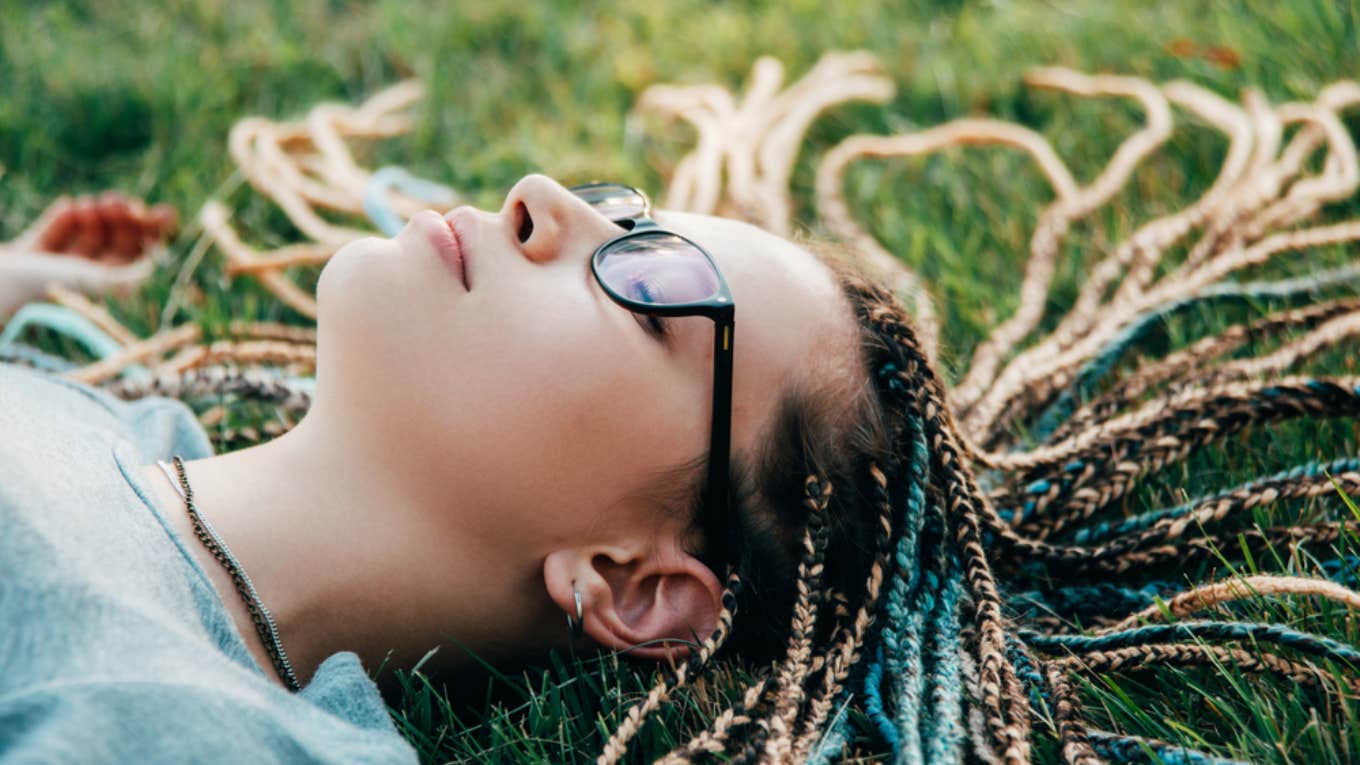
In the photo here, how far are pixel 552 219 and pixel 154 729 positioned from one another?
3.02 feet

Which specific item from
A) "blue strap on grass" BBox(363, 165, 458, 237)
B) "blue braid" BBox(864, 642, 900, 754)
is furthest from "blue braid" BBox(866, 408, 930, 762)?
"blue strap on grass" BBox(363, 165, 458, 237)

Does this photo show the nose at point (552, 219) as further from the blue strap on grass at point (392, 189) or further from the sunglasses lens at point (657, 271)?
the blue strap on grass at point (392, 189)

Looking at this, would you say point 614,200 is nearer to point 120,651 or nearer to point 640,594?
point 640,594

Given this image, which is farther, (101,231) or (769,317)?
(101,231)

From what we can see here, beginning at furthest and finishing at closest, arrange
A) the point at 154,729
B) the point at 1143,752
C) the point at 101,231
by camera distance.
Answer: the point at 101,231
the point at 1143,752
the point at 154,729

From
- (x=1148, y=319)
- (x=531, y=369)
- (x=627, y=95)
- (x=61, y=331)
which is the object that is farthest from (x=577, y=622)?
(x=627, y=95)

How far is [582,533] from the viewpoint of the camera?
183 centimetres

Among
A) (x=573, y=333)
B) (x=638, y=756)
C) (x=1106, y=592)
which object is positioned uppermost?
(x=573, y=333)

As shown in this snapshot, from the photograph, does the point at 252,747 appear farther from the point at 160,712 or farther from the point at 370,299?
the point at 370,299

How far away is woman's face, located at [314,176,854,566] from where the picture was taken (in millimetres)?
1742

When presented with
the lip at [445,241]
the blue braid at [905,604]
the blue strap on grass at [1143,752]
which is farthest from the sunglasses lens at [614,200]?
the blue strap on grass at [1143,752]

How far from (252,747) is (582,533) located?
0.58 m

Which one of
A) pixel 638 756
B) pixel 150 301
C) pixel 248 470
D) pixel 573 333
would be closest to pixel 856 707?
pixel 638 756

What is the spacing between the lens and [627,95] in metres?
3.91
